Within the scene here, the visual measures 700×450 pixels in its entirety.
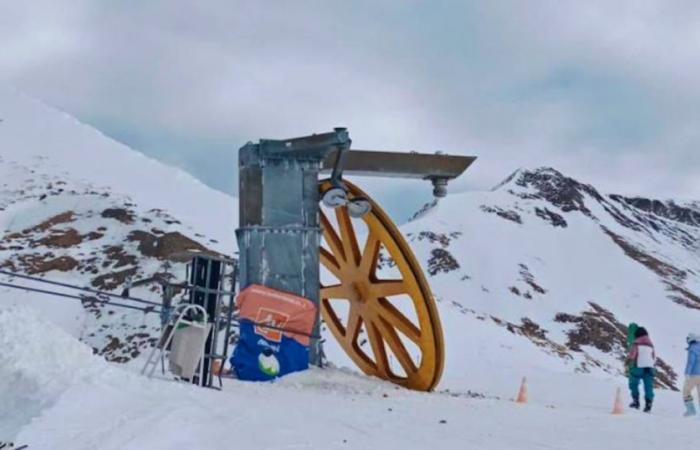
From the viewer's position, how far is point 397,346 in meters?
16.0

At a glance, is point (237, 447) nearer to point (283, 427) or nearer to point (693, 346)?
point (283, 427)

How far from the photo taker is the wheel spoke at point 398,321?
15.5 metres

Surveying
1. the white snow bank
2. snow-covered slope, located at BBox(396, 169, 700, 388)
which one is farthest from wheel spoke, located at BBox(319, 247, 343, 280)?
snow-covered slope, located at BBox(396, 169, 700, 388)

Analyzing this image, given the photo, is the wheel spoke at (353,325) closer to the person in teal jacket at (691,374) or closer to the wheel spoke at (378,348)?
the wheel spoke at (378,348)

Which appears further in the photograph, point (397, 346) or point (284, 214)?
point (397, 346)

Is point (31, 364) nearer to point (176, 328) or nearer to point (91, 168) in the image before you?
point (176, 328)

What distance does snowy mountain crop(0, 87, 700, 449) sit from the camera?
8.36m

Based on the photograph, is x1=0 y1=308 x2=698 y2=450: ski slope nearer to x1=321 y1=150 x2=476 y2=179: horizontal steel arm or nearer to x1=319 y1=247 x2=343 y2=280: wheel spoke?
x1=319 y1=247 x2=343 y2=280: wheel spoke

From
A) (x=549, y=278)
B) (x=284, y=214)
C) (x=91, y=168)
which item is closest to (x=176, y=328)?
(x=284, y=214)

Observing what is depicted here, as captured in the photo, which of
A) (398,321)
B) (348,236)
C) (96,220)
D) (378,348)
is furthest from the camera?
(96,220)

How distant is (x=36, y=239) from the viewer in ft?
130

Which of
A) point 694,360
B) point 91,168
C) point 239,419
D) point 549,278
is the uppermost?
point 91,168

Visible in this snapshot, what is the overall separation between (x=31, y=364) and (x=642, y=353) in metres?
10.8

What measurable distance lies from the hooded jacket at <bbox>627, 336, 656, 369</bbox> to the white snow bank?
9914mm
